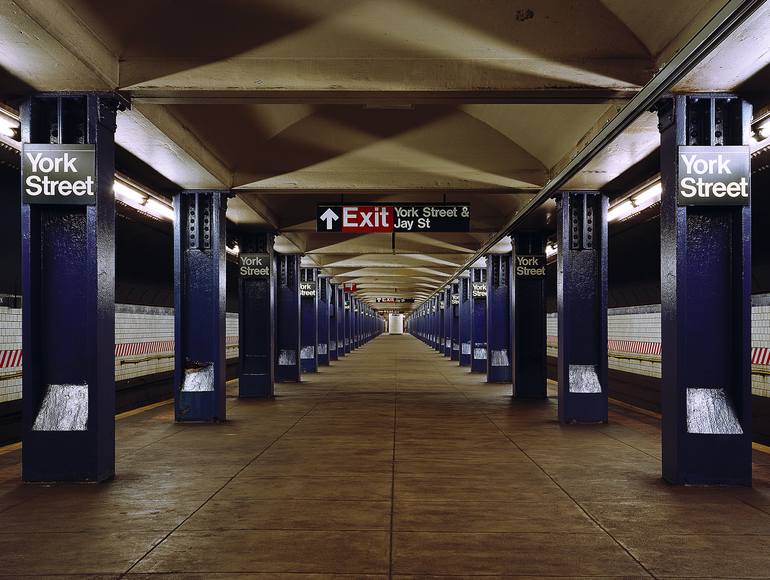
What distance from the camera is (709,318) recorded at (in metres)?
7.30

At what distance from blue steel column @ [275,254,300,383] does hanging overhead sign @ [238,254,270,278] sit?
477cm

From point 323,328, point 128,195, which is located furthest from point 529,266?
point 323,328

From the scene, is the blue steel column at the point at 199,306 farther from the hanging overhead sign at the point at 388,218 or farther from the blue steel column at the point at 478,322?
the blue steel column at the point at 478,322

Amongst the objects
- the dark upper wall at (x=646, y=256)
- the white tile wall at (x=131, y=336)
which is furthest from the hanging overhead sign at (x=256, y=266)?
the dark upper wall at (x=646, y=256)

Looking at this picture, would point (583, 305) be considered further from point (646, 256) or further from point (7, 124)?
point (646, 256)

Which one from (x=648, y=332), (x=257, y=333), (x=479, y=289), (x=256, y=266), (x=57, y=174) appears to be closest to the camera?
(x=57, y=174)

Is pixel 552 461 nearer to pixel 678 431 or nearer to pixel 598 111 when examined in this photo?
pixel 678 431

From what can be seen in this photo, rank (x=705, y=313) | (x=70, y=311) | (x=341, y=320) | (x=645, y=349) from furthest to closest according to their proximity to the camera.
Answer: (x=341, y=320) → (x=645, y=349) → (x=70, y=311) → (x=705, y=313)

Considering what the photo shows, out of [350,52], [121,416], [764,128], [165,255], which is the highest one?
[350,52]

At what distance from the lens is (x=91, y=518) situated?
594cm

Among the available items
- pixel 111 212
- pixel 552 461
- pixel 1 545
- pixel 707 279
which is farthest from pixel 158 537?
pixel 707 279

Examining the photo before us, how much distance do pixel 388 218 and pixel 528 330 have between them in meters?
6.03

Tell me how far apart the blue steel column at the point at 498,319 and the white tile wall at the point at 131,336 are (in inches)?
376

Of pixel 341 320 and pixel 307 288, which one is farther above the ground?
pixel 307 288
